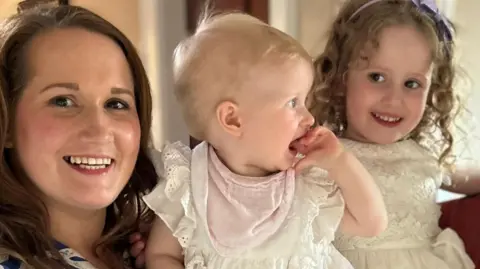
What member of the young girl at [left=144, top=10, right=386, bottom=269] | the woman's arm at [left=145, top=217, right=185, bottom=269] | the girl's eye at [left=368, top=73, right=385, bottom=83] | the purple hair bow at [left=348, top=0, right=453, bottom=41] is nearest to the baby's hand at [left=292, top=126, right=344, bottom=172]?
the young girl at [left=144, top=10, right=386, bottom=269]

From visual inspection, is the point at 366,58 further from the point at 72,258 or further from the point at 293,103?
the point at 72,258

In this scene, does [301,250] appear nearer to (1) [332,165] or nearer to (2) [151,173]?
(1) [332,165]

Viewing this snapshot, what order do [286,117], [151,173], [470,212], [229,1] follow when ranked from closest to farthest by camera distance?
1. [286,117]
2. [151,173]
3. [470,212]
4. [229,1]

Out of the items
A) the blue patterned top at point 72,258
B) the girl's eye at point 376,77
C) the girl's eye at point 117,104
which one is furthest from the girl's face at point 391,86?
the blue patterned top at point 72,258

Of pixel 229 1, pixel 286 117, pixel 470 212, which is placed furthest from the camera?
pixel 229 1

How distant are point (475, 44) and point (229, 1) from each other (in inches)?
31.6

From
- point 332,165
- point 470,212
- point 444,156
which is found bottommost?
point 470,212

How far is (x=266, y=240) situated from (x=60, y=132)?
386 mm

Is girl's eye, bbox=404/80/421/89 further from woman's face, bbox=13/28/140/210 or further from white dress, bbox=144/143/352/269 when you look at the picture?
woman's face, bbox=13/28/140/210

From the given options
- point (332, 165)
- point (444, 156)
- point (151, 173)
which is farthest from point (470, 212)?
point (151, 173)

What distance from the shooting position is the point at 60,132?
107cm

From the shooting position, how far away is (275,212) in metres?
1.12

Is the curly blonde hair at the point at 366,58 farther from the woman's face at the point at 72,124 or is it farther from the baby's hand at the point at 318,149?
the woman's face at the point at 72,124

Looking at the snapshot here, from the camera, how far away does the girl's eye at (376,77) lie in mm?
1424
